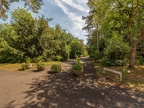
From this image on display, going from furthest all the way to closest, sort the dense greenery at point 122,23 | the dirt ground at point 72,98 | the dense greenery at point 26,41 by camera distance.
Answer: the dense greenery at point 26,41, the dense greenery at point 122,23, the dirt ground at point 72,98

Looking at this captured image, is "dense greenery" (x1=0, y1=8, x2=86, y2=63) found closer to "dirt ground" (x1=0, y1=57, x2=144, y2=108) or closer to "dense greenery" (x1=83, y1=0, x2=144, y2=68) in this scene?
"dense greenery" (x1=83, y1=0, x2=144, y2=68)

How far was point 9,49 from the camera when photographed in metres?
15.8

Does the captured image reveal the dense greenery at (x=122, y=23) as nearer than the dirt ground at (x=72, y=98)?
No

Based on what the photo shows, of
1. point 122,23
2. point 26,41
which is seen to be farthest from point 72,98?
point 26,41

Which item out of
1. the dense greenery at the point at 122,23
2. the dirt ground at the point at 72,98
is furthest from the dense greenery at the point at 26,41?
the dirt ground at the point at 72,98

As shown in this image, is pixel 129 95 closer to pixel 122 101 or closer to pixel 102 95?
pixel 122 101

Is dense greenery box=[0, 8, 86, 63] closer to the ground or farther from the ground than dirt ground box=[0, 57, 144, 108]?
farther from the ground

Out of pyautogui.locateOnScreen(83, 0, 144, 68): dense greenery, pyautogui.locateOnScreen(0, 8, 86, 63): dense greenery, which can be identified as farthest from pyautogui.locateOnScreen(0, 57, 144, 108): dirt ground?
pyautogui.locateOnScreen(0, 8, 86, 63): dense greenery

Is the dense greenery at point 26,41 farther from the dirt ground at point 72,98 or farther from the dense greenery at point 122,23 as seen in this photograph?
the dirt ground at point 72,98

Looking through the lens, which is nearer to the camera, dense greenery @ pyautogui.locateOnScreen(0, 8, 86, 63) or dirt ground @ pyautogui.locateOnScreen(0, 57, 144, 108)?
dirt ground @ pyautogui.locateOnScreen(0, 57, 144, 108)

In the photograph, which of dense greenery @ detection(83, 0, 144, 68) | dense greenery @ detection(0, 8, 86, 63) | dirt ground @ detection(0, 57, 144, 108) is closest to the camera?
dirt ground @ detection(0, 57, 144, 108)

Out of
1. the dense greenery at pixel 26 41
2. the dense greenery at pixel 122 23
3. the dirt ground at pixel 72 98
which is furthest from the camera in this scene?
the dense greenery at pixel 26 41

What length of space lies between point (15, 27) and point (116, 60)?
14884mm

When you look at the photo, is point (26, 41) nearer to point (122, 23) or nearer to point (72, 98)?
point (122, 23)
